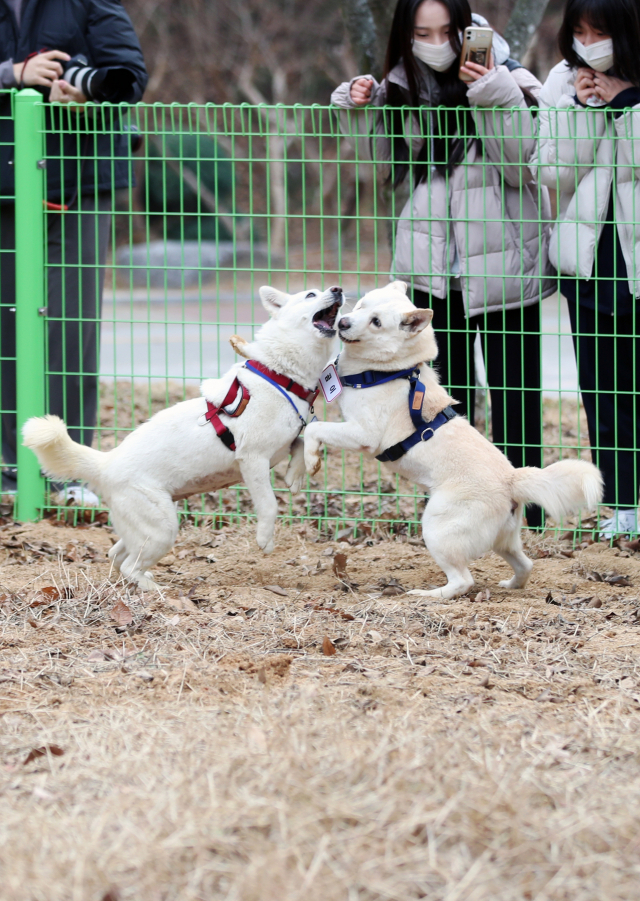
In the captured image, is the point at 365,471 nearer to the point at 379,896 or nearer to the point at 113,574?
the point at 113,574

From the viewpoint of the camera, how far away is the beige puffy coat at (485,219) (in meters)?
4.73

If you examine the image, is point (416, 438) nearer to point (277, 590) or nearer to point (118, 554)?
point (277, 590)

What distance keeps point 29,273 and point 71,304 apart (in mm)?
298

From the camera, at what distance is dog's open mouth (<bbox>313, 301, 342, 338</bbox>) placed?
13.2 ft

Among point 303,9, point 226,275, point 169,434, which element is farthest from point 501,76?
point 303,9

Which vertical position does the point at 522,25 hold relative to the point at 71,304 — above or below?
above

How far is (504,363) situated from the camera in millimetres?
4852

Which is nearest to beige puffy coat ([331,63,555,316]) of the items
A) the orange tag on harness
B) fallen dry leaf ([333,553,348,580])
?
the orange tag on harness

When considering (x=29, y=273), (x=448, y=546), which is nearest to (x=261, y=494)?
(x=448, y=546)

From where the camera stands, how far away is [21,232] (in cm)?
520

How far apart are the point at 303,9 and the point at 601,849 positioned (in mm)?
Result: 24026

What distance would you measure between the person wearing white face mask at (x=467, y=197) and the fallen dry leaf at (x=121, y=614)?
7.01 ft

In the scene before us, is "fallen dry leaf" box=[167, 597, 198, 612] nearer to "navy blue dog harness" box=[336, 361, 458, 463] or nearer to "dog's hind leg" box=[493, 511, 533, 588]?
"navy blue dog harness" box=[336, 361, 458, 463]

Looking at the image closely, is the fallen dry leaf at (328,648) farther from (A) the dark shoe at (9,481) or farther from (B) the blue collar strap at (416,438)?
(A) the dark shoe at (9,481)
